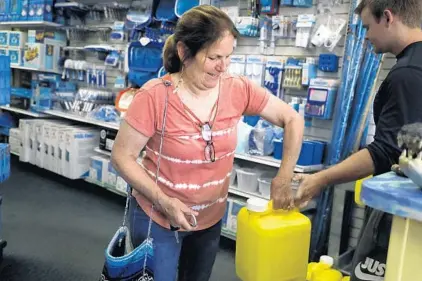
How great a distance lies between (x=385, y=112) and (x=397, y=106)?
0.06 metres

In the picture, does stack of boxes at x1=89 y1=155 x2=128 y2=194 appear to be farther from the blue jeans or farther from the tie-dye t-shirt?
the tie-dye t-shirt

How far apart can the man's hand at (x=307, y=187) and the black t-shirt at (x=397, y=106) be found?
0.21 meters

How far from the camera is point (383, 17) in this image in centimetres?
154

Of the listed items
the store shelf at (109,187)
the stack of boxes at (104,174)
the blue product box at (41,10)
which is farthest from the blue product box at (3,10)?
the store shelf at (109,187)

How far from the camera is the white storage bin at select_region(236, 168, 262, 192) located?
3.71 meters

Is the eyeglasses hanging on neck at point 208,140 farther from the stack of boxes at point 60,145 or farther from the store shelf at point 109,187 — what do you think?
the stack of boxes at point 60,145

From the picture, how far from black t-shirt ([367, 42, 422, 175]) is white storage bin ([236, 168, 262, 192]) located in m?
2.27

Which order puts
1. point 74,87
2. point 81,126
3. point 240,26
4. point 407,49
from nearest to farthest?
point 407,49 < point 240,26 < point 81,126 < point 74,87

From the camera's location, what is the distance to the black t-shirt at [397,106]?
4.44 feet

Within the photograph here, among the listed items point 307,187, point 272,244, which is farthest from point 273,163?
point 307,187

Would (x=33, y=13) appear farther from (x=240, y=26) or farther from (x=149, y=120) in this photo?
(x=149, y=120)

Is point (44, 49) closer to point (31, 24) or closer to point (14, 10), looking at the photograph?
point (31, 24)

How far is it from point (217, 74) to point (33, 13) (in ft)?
16.8

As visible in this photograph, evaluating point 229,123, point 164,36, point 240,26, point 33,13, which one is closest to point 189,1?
point 164,36
